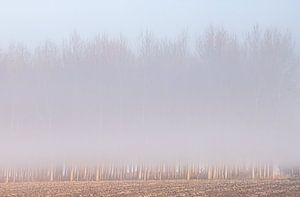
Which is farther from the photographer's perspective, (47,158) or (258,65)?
(258,65)

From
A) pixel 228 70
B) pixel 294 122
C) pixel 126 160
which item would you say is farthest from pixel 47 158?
pixel 294 122

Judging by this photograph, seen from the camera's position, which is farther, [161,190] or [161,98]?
[161,98]

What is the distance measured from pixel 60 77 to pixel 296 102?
19.2 meters

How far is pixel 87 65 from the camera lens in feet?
146

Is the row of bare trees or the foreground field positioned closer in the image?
the foreground field

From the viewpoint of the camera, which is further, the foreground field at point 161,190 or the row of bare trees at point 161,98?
the row of bare trees at point 161,98

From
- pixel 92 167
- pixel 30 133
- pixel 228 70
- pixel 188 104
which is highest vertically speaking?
pixel 228 70

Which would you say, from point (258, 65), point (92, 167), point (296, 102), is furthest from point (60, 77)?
point (296, 102)

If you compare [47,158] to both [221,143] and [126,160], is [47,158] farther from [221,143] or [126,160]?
[221,143]

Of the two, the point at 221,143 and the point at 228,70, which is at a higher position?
the point at 228,70

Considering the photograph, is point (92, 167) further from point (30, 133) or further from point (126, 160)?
point (30, 133)

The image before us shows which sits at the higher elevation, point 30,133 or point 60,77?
point 60,77

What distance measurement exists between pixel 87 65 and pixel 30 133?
724 centimetres

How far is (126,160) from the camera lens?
134 ft
